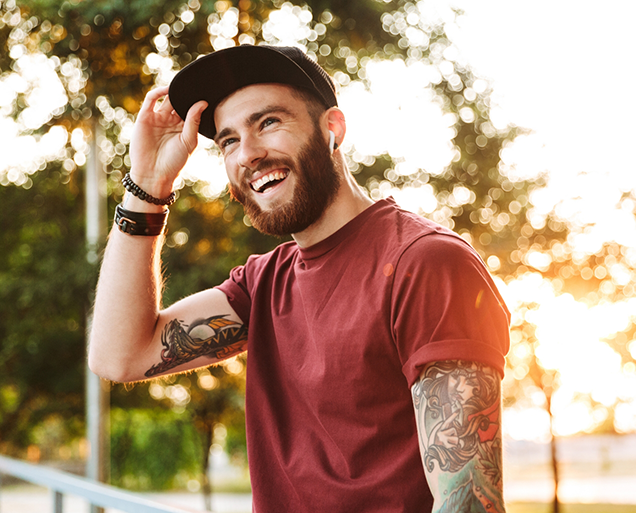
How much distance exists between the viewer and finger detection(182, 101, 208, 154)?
6.52 feet

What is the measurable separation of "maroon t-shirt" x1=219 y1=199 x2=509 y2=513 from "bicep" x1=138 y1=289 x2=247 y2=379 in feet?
0.89

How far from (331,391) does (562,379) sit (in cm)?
1720

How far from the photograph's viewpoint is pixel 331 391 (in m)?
1.48

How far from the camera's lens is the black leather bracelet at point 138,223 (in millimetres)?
1960

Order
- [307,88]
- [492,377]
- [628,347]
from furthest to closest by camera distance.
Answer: [628,347] < [307,88] < [492,377]

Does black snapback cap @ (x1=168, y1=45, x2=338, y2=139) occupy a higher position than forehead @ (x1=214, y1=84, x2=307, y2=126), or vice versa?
black snapback cap @ (x1=168, y1=45, x2=338, y2=139)

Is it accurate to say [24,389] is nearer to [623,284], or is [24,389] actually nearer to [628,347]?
[623,284]

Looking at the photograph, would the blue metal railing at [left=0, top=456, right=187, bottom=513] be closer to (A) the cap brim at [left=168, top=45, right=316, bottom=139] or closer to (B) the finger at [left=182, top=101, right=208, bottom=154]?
(B) the finger at [left=182, top=101, right=208, bottom=154]

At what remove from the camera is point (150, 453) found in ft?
77.5

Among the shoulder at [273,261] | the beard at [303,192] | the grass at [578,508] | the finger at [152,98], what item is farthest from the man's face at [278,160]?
the grass at [578,508]

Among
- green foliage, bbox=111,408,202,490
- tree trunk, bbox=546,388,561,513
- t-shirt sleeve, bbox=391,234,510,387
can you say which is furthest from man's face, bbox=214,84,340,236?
green foliage, bbox=111,408,202,490

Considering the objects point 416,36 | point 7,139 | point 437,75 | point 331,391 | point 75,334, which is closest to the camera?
point 331,391

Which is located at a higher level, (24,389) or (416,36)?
(416,36)

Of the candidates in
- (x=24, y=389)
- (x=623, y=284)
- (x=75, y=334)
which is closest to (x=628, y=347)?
(x=623, y=284)
